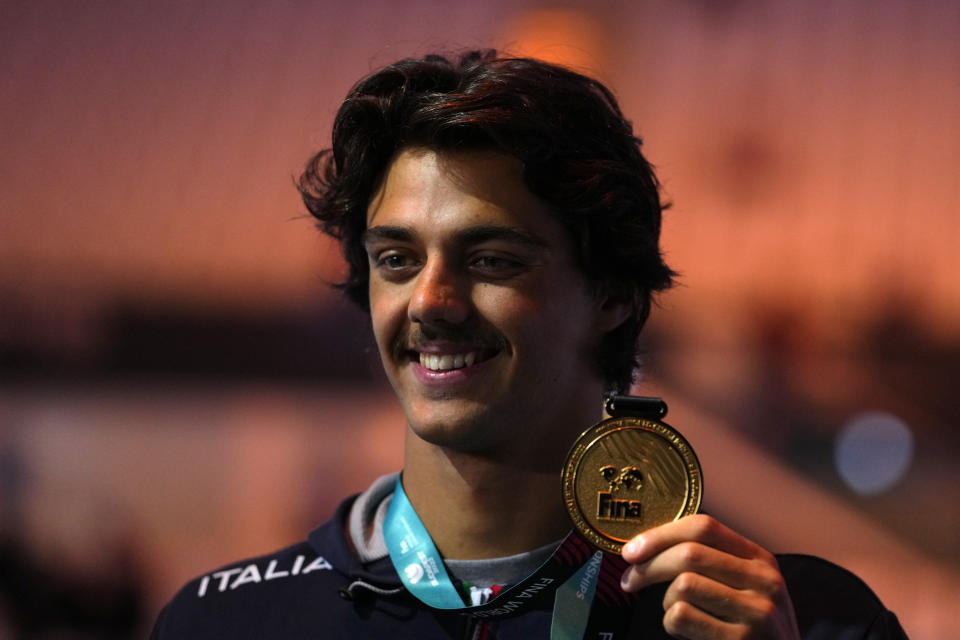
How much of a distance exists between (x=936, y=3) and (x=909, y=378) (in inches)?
111

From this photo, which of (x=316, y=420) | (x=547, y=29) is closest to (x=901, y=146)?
(x=547, y=29)

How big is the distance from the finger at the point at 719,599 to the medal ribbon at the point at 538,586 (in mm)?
372

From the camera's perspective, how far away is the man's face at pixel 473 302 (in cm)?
208

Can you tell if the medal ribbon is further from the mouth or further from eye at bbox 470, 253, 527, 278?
eye at bbox 470, 253, 527, 278

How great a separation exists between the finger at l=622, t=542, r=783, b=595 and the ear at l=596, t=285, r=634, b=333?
28.7 inches

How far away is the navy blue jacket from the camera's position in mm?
2100

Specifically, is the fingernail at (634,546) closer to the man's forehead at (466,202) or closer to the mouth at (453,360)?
the mouth at (453,360)

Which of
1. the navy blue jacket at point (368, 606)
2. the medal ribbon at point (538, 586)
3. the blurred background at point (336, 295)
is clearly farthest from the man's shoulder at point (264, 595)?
the blurred background at point (336, 295)

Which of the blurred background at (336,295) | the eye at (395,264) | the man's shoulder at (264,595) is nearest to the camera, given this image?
the eye at (395,264)

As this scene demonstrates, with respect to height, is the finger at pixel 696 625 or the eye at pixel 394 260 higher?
the eye at pixel 394 260

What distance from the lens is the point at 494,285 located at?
6.85ft

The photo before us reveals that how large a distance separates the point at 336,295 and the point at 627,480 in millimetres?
5143

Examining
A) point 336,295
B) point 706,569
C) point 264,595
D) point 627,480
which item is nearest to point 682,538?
point 706,569

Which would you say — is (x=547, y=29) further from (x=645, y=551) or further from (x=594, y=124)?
(x=645, y=551)
